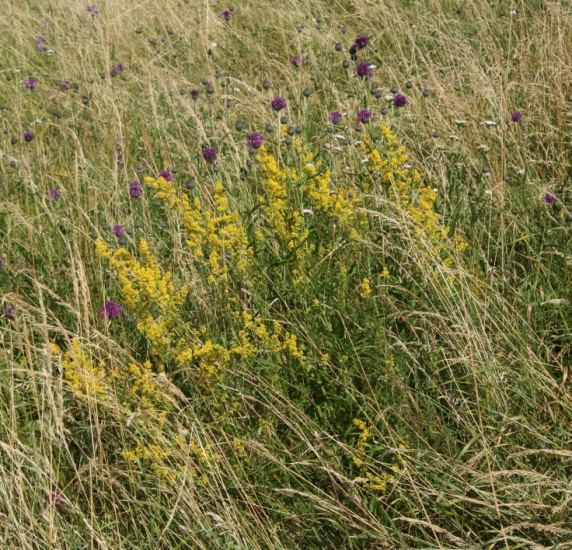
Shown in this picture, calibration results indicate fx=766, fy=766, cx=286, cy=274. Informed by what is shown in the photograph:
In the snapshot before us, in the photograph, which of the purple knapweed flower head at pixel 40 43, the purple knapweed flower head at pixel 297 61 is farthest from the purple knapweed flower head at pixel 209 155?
the purple knapweed flower head at pixel 40 43

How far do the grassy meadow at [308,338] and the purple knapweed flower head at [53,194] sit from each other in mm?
21

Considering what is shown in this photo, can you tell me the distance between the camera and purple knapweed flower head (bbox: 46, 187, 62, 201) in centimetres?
328

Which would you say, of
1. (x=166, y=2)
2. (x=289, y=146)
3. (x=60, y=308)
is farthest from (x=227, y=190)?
(x=166, y=2)

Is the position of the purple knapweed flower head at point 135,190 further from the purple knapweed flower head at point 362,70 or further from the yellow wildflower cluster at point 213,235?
the purple knapweed flower head at point 362,70

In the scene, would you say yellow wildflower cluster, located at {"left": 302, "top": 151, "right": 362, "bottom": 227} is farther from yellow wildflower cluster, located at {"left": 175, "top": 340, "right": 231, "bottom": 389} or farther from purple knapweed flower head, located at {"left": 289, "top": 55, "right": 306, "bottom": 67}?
purple knapweed flower head, located at {"left": 289, "top": 55, "right": 306, "bottom": 67}

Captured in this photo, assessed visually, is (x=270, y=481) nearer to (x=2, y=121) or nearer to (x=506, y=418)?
(x=506, y=418)

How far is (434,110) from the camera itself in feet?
11.5

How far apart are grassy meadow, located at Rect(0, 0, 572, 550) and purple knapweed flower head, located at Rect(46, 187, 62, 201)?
0.8 inches

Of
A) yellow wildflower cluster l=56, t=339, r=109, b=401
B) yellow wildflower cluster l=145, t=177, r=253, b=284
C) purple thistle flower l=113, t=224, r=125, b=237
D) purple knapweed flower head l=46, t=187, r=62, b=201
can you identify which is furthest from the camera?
purple knapweed flower head l=46, t=187, r=62, b=201

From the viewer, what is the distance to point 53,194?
11.0 feet

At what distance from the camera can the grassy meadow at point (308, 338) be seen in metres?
1.88

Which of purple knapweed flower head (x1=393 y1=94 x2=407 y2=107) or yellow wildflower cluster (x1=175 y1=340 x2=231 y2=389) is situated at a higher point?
purple knapweed flower head (x1=393 y1=94 x2=407 y2=107)

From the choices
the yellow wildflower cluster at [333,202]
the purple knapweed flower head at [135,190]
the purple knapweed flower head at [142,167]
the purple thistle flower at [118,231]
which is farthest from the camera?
the purple knapweed flower head at [142,167]

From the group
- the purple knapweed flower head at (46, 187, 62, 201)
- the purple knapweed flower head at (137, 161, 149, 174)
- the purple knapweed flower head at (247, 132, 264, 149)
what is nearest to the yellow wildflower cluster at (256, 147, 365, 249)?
the purple knapweed flower head at (247, 132, 264, 149)
